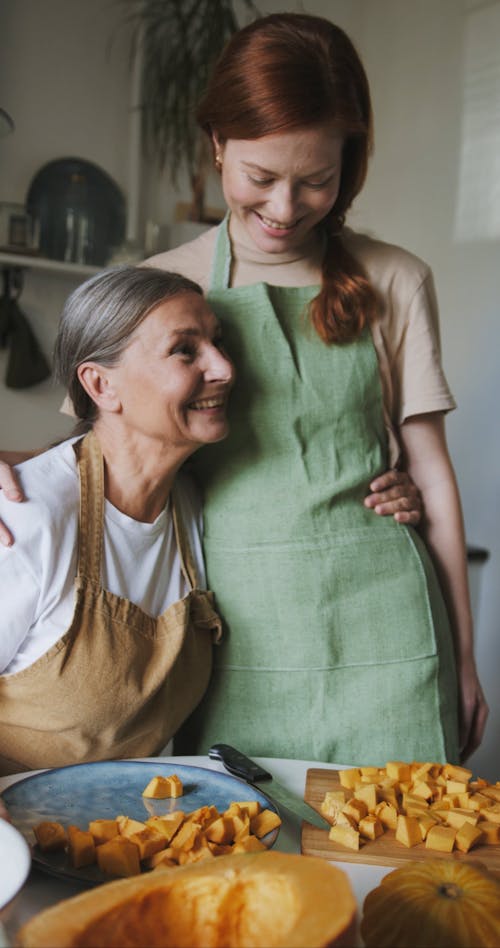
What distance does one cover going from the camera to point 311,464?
1.44m

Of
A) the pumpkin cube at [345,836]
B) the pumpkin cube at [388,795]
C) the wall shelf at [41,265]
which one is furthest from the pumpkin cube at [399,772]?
the wall shelf at [41,265]

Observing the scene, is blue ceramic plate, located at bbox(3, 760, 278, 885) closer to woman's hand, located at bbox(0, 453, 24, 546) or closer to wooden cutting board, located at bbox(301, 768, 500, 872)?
wooden cutting board, located at bbox(301, 768, 500, 872)

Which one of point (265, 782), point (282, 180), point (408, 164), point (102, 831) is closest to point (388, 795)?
point (265, 782)

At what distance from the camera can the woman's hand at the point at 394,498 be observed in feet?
4.80

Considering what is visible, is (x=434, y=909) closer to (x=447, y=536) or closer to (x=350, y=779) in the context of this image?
(x=350, y=779)

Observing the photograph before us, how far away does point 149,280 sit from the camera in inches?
52.6

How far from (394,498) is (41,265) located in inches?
74.5

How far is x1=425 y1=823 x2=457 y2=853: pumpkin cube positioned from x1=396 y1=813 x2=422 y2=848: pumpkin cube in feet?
0.04

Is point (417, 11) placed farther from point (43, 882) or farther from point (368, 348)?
point (43, 882)

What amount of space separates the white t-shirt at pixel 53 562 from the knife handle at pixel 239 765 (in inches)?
9.2

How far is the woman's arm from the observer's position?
5.14 ft

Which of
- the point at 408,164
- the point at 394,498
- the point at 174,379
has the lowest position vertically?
the point at 394,498

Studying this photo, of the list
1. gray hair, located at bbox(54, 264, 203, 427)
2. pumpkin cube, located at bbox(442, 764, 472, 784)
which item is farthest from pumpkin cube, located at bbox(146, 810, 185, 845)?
gray hair, located at bbox(54, 264, 203, 427)

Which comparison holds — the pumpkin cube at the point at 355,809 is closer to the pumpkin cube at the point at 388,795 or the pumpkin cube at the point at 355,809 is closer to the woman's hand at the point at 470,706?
the pumpkin cube at the point at 388,795
